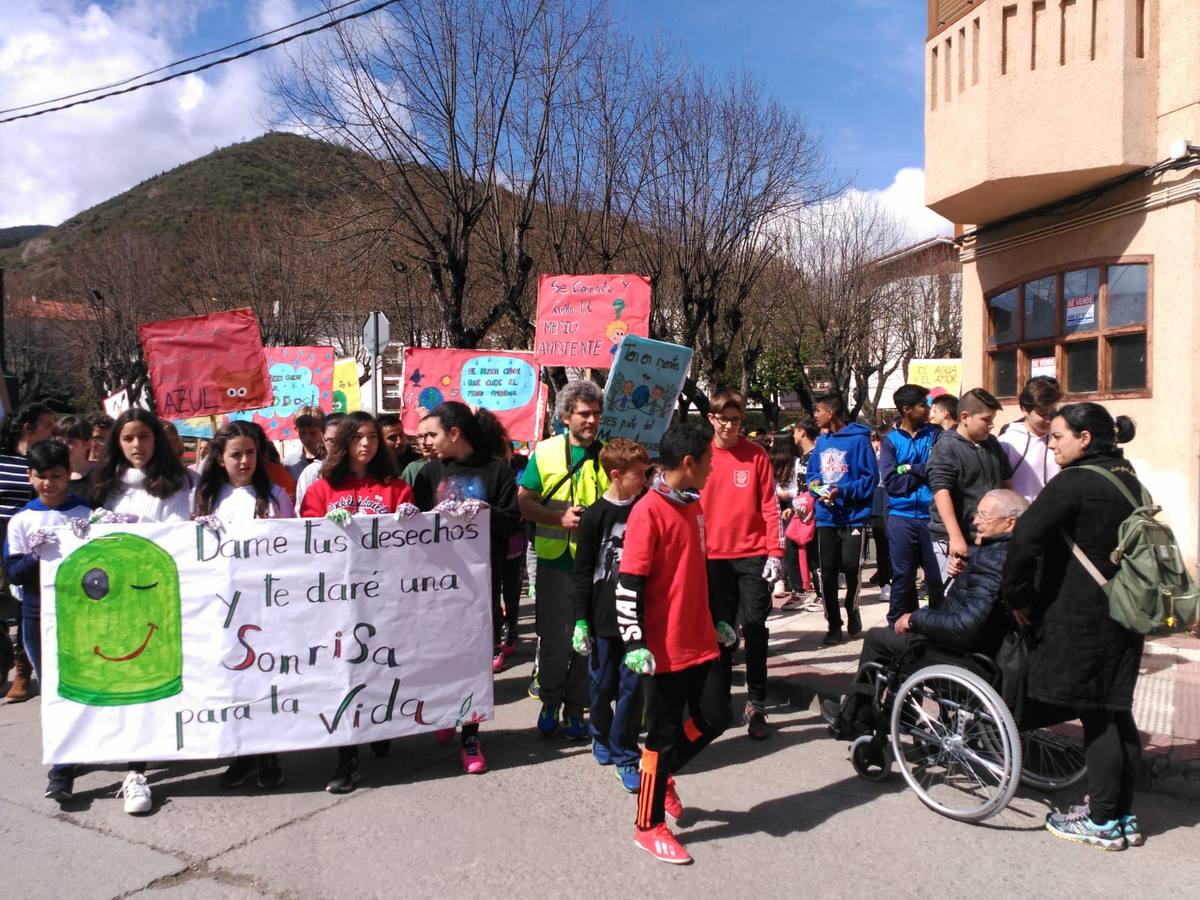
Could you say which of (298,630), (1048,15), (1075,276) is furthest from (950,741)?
(1048,15)

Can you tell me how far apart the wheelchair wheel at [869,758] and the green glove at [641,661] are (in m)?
1.47

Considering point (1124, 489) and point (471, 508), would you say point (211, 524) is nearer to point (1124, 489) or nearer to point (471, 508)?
point (471, 508)

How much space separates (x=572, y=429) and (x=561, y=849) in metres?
2.18

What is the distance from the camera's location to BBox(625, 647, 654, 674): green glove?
3.53 m

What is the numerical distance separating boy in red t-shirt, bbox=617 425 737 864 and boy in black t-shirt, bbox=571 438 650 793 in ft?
0.99

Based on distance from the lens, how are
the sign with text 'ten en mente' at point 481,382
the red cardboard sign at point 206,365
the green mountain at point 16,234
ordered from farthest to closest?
the green mountain at point 16,234 → the sign with text 'ten en mente' at point 481,382 → the red cardboard sign at point 206,365

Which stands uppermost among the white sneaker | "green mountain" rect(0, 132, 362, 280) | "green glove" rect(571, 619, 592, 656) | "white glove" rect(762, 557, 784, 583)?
"green mountain" rect(0, 132, 362, 280)

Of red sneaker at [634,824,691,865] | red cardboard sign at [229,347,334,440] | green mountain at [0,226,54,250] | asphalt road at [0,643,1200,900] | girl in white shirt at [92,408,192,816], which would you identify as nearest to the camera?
asphalt road at [0,643,1200,900]

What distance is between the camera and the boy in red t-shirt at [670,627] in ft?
12.0

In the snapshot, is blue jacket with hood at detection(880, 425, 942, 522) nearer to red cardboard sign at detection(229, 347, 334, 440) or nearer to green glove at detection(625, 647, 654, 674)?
green glove at detection(625, 647, 654, 674)

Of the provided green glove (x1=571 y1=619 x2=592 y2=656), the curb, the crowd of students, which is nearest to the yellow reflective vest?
the crowd of students

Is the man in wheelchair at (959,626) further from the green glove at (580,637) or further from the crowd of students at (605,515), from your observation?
the green glove at (580,637)

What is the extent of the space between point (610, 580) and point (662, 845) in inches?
44.1

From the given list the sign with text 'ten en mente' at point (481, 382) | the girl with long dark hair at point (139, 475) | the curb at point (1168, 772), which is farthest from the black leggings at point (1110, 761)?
the sign with text 'ten en mente' at point (481, 382)
